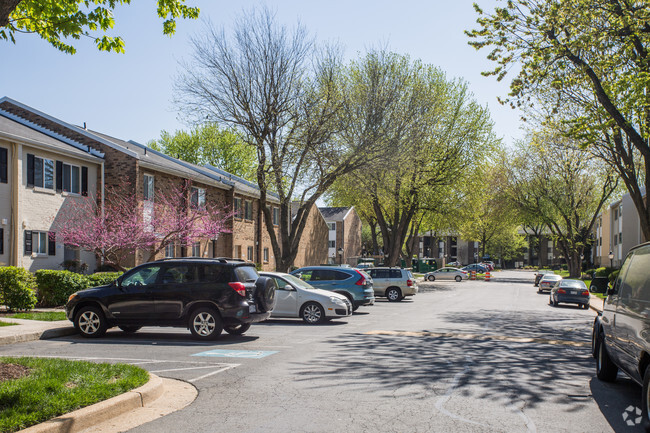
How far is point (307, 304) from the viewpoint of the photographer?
17141 mm

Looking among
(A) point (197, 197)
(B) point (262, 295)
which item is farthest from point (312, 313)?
(A) point (197, 197)

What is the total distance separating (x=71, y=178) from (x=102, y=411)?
22000 millimetres

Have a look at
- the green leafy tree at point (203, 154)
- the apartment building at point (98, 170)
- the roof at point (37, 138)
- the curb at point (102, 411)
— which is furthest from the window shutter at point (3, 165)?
the green leafy tree at point (203, 154)

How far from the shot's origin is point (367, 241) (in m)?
104

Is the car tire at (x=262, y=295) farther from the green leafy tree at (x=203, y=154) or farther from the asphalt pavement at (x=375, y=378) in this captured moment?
the green leafy tree at (x=203, y=154)

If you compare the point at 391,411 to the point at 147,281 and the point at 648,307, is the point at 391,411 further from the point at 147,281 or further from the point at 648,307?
the point at 147,281

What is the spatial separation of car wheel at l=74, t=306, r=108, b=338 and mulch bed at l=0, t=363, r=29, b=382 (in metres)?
5.31

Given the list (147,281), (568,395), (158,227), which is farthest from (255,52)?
(568,395)

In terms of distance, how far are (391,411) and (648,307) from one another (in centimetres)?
300

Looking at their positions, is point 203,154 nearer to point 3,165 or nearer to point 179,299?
point 3,165

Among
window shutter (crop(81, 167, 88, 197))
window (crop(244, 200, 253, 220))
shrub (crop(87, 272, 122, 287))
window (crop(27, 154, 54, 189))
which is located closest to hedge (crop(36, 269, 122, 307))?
shrub (crop(87, 272, 122, 287))

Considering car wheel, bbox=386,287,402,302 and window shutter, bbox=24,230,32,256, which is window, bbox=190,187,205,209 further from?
car wheel, bbox=386,287,402,302

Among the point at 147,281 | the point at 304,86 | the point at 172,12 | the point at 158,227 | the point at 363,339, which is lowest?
the point at 363,339

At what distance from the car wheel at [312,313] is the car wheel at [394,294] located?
1306 cm
